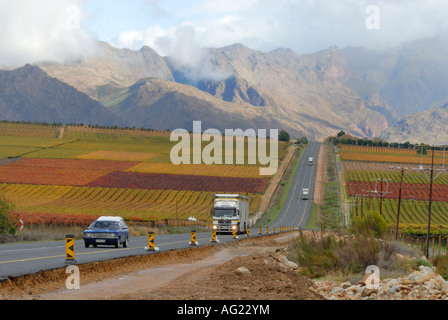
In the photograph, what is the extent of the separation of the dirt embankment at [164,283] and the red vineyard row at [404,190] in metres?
99.4

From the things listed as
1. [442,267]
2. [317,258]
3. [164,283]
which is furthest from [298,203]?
[164,283]

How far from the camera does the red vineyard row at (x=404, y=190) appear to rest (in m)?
124

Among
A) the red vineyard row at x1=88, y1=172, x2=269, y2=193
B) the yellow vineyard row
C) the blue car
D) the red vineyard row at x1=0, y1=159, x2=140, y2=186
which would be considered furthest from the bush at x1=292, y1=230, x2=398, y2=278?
the red vineyard row at x1=0, y1=159, x2=140, y2=186

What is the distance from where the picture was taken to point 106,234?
33.9 m

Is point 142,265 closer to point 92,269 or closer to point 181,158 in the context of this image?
point 92,269

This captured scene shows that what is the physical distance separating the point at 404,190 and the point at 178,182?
43.0 m

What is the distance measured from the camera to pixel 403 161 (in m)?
172

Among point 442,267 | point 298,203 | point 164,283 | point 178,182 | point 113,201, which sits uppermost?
point 178,182

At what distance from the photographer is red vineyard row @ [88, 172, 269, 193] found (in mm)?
121875

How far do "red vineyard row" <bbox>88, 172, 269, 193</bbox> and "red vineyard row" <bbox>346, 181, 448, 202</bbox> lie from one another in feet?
56.4

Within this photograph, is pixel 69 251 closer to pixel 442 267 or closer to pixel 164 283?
pixel 164 283

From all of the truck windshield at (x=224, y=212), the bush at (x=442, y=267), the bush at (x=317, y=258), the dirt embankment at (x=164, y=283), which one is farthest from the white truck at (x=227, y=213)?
the bush at (x=317, y=258)

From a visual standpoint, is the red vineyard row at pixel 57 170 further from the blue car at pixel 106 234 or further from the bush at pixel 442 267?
the bush at pixel 442 267
